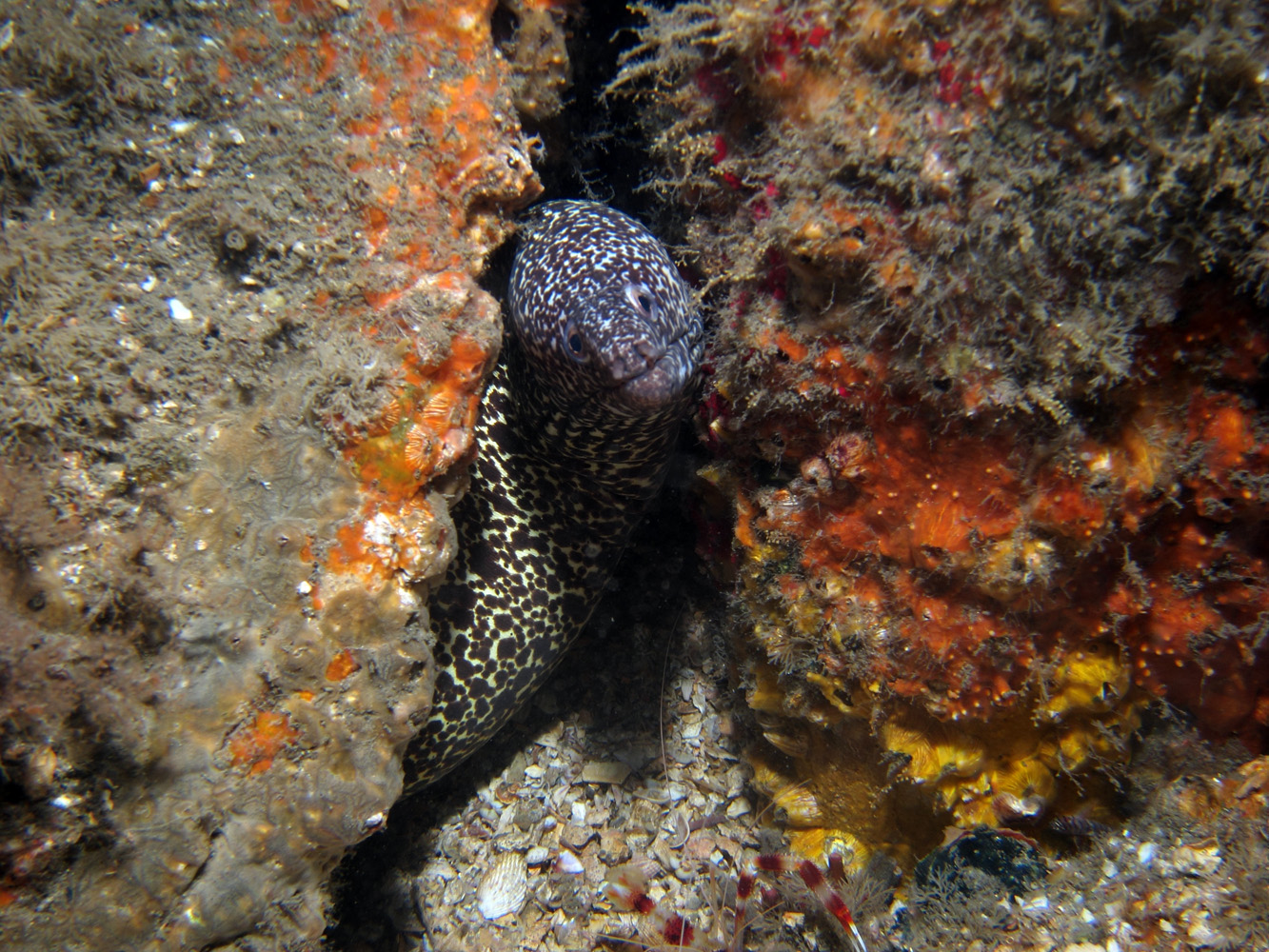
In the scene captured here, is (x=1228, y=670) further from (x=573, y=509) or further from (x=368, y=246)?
(x=368, y=246)

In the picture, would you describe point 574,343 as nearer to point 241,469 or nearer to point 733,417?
point 733,417

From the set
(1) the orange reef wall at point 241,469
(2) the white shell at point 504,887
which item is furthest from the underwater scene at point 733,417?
(2) the white shell at point 504,887

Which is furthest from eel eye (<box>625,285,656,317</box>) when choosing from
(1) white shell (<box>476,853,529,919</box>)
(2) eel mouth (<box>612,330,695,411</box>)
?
(1) white shell (<box>476,853,529,919</box>)

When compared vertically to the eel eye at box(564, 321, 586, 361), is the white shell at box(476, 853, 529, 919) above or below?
below

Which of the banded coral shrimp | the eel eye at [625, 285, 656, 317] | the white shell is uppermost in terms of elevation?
the eel eye at [625, 285, 656, 317]

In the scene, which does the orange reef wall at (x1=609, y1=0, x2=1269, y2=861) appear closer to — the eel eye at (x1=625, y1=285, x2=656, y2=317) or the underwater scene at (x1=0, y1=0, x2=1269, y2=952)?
the underwater scene at (x1=0, y1=0, x2=1269, y2=952)

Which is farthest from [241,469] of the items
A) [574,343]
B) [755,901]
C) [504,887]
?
[755,901]
